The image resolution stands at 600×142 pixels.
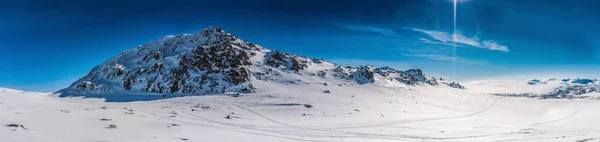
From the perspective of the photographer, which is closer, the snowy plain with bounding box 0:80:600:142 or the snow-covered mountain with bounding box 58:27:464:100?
the snowy plain with bounding box 0:80:600:142

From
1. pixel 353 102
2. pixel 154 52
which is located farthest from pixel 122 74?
pixel 353 102

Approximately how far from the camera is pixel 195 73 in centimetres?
9006

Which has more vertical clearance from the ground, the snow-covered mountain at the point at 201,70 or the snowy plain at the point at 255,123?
the snow-covered mountain at the point at 201,70

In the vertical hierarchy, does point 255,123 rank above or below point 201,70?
below

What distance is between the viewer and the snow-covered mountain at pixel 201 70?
81500 millimetres

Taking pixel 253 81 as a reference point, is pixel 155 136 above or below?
below

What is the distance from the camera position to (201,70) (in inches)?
3664

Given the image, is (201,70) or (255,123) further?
(201,70)

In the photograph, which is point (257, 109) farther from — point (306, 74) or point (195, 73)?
point (306, 74)

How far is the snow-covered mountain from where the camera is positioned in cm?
8150

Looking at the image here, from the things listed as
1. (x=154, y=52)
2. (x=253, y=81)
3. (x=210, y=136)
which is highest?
(x=154, y=52)

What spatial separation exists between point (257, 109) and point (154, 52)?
6636 cm

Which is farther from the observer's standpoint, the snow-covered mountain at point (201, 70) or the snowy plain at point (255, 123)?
the snow-covered mountain at point (201, 70)

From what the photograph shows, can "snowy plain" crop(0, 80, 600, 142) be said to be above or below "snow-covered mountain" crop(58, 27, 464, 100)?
below
